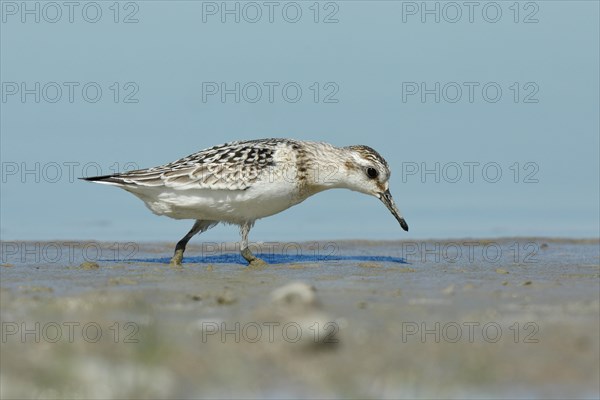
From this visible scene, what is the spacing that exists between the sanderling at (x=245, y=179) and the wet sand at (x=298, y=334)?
902 mm

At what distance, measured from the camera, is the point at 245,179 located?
11852 millimetres

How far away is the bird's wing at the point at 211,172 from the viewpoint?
1185 cm

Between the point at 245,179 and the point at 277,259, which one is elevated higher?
the point at 245,179

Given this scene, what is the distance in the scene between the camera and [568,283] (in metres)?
10.2

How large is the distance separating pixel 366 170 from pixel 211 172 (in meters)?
1.93

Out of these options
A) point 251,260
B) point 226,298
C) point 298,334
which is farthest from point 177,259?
point 298,334

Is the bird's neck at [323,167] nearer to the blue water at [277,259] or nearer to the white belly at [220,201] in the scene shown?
the white belly at [220,201]

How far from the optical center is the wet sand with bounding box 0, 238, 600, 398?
20.5 ft

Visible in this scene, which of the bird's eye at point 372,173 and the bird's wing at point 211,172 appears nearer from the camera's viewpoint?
the bird's wing at point 211,172

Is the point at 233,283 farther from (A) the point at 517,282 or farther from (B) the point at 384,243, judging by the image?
(B) the point at 384,243

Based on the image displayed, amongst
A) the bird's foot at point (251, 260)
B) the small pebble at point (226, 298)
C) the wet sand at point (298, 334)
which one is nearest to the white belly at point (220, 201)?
the bird's foot at point (251, 260)

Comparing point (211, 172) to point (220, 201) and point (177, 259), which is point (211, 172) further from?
point (177, 259)

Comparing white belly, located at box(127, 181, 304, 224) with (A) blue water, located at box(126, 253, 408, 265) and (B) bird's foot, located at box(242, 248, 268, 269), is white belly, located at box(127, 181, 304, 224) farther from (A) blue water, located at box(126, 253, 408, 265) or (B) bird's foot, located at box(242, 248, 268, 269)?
(A) blue water, located at box(126, 253, 408, 265)

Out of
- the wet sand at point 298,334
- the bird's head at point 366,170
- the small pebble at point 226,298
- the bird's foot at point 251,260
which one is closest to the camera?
the wet sand at point 298,334
